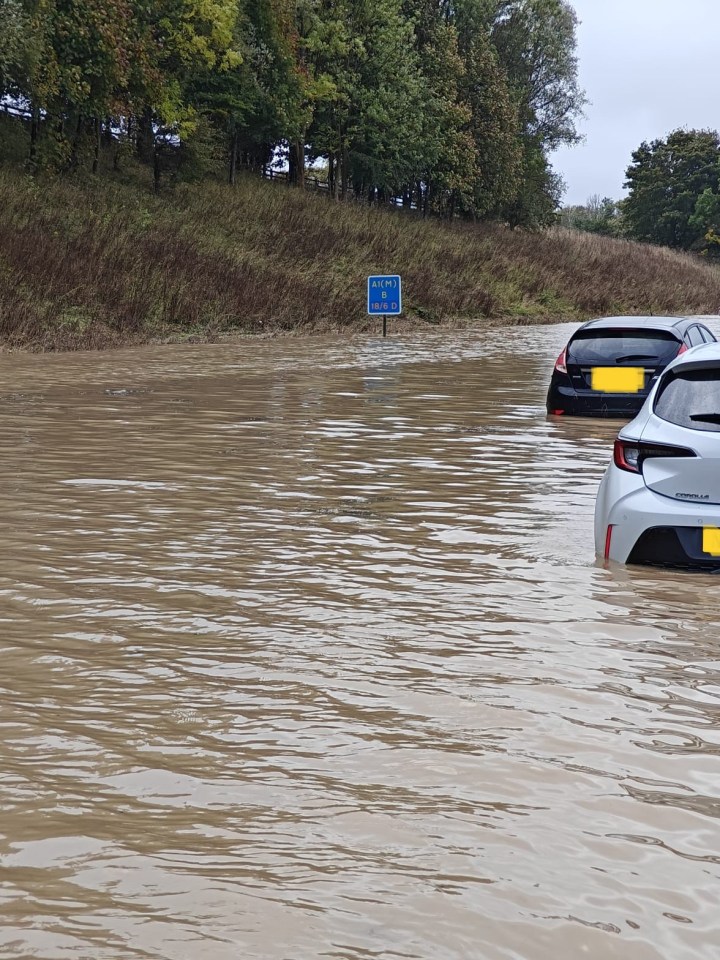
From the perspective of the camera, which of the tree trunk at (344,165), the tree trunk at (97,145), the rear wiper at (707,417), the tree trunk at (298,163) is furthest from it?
the tree trunk at (344,165)

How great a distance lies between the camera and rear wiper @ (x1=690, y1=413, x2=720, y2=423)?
7816 millimetres

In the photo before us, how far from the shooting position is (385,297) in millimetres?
34781

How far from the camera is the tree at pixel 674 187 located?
110500 millimetres

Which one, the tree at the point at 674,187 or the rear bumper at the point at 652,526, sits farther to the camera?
the tree at the point at 674,187

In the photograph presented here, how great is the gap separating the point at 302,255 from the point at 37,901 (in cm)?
3715

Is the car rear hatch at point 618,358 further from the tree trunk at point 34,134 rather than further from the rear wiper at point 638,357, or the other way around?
the tree trunk at point 34,134

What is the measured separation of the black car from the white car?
7.69 meters

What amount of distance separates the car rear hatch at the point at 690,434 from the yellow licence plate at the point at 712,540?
15cm

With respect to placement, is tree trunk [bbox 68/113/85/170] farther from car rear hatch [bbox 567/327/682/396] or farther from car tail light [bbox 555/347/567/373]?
car rear hatch [bbox 567/327/682/396]

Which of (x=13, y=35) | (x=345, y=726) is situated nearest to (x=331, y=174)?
(x=13, y=35)

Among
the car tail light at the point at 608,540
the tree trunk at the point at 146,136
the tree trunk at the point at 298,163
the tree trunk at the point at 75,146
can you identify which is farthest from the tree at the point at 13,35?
the car tail light at the point at 608,540

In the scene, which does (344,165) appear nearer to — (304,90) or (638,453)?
(304,90)

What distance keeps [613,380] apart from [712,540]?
8722 mm

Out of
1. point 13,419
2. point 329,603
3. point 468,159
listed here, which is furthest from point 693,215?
point 329,603
